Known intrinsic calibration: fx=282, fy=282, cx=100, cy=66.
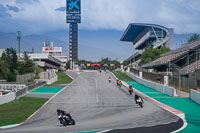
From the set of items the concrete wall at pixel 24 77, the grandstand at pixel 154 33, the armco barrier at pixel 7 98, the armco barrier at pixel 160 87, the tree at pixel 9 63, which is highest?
the grandstand at pixel 154 33

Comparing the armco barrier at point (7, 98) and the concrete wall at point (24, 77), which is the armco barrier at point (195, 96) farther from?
the concrete wall at point (24, 77)

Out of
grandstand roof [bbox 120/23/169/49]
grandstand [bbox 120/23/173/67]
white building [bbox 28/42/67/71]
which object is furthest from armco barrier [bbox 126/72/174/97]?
grandstand roof [bbox 120/23/169/49]

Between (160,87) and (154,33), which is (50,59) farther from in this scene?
(160,87)

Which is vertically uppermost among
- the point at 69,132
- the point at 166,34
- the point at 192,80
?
the point at 166,34

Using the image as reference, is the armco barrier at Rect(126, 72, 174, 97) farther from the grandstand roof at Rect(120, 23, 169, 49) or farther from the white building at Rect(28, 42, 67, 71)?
the grandstand roof at Rect(120, 23, 169, 49)

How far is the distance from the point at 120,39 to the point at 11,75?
359 feet

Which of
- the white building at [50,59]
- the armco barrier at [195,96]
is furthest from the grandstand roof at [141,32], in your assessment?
the armco barrier at [195,96]

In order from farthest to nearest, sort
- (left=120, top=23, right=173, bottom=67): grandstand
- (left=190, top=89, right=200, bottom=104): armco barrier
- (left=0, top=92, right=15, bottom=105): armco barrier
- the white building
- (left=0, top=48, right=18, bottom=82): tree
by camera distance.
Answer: (left=120, top=23, right=173, bottom=67): grandstand < the white building < (left=0, top=48, right=18, bottom=82): tree < (left=0, top=92, right=15, bottom=105): armco barrier < (left=190, top=89, right=200, bottom=104): armco barrier

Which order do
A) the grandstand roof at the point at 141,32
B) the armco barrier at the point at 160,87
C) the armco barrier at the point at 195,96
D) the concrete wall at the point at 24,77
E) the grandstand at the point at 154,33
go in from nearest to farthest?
the armco barrier at the point at 195,96, the armco barrier at the point at 160,87, the concrete wall at the point at 24,77, the grandstand at the point at 154,33, the grandstand roof at the point at 141,32

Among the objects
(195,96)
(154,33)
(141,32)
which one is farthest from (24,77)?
(141,32)

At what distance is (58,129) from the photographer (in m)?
14.4

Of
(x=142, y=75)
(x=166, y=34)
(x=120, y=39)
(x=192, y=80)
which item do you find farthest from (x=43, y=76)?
(x=120, y=39)

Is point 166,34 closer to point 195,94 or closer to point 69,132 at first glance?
point 195,94

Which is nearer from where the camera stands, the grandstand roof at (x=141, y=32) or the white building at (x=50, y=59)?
the white building at (x=50, y=59)
